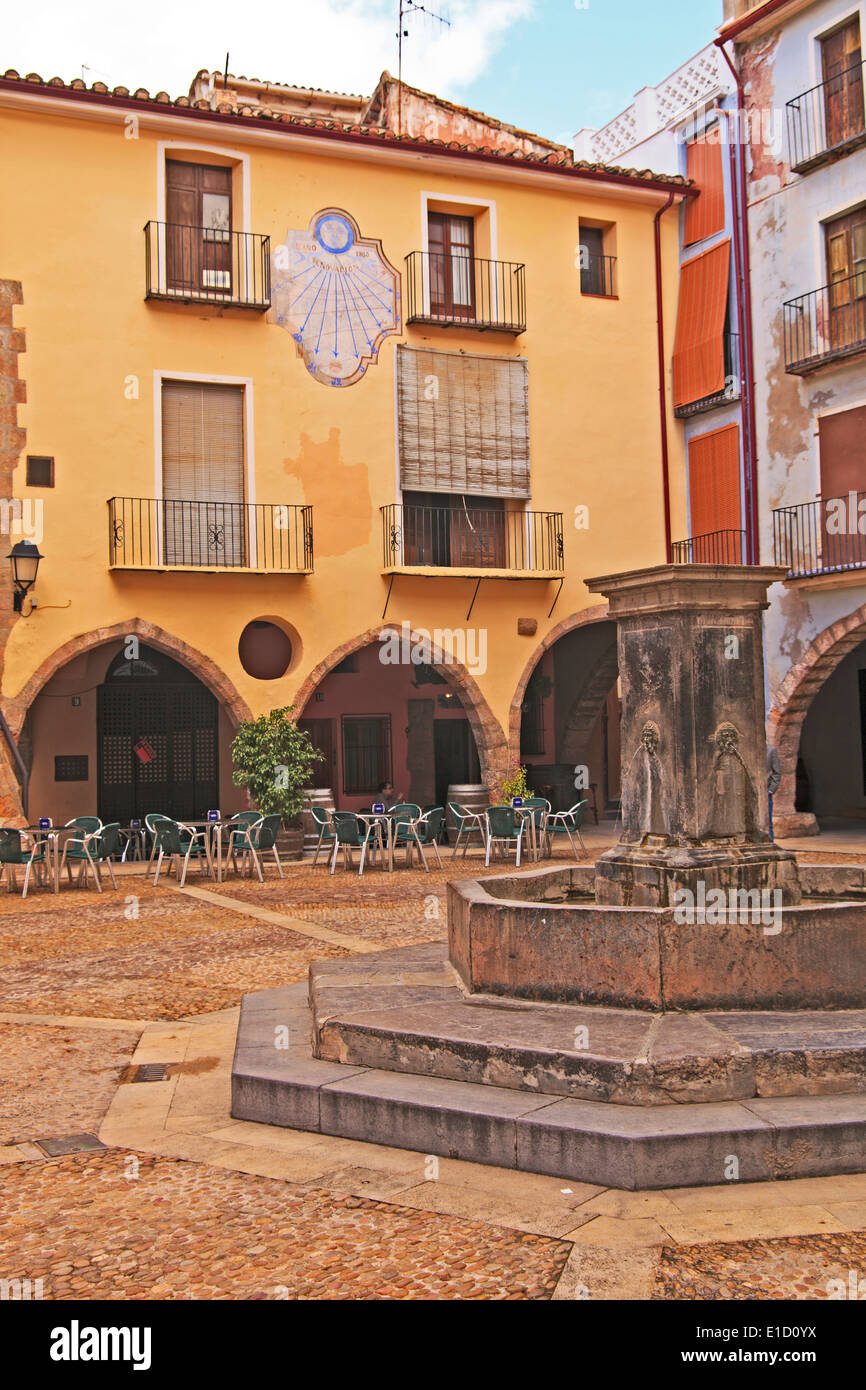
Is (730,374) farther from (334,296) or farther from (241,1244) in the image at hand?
(241,1244)

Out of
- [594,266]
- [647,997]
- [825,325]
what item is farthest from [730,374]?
[647,997]

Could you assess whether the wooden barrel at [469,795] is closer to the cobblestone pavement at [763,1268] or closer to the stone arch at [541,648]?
the stone arch at [541,648]

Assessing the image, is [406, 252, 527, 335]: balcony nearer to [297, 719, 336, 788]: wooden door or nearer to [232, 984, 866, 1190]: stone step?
[297, 719, 336, 788]: wooden door

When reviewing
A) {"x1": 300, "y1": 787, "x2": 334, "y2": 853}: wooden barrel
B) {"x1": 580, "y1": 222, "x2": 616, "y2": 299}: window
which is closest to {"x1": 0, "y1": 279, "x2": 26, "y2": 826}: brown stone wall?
{"x1": 300, "y1": 787, "x2": 334, "y2": 853}: wooden barrel

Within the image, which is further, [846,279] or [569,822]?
[846,279]

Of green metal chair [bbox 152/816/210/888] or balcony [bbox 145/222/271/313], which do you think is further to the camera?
balcony [bbox 145/222/271/313]

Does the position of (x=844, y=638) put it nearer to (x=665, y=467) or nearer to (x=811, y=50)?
(x=665, y=467)

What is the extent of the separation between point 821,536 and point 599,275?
5.67 m

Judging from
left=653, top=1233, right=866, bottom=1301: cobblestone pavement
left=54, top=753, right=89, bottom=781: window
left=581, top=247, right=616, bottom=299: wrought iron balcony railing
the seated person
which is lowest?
left=653, top=1233, right=866, bottom=1301: cobblestone pavement

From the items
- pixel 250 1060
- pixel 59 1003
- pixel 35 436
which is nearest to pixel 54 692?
pixel 35 436

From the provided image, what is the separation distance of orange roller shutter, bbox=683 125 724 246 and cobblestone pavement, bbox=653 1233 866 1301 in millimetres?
17111

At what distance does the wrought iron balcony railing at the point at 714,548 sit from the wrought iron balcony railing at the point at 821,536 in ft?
2.20

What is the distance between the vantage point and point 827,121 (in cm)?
1652

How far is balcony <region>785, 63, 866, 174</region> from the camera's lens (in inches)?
630
